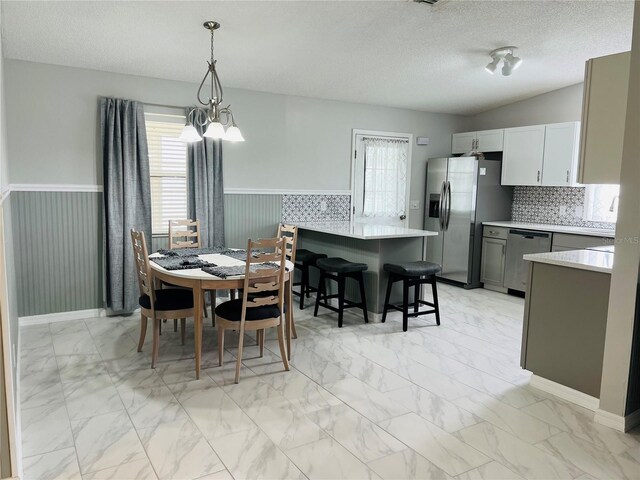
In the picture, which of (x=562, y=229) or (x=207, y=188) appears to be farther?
(x=562, y=229)

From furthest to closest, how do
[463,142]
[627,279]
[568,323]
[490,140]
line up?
[463,142] < [490,140] < [568,323] < [627,279]

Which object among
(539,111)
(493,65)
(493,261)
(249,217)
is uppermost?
(493,65)

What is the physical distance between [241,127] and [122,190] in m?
1.51

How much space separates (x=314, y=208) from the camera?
5.98 meters

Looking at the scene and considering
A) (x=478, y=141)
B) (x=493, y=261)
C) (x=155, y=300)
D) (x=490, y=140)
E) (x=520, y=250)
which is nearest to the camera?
(x=155, y=300)

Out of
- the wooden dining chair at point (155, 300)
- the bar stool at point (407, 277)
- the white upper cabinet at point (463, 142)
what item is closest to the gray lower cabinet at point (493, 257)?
the white upper cabinet at point (463, 142)

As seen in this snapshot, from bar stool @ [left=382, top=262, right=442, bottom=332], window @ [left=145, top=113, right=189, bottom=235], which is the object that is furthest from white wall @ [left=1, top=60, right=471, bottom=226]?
bar stool @ [left=382, top=262, right=442, bottom=332]

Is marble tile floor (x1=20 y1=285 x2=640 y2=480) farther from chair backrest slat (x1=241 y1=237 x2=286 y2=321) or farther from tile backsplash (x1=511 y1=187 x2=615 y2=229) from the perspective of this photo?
tile backsplash (x1=511 y1=187 x2=615 y2=229)

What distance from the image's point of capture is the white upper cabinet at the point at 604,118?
281cm

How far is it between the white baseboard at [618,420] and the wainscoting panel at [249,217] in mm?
3823

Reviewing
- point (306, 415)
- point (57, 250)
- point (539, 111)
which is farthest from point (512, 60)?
point (57, 250)

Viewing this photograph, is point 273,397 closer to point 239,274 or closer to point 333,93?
point 239,274

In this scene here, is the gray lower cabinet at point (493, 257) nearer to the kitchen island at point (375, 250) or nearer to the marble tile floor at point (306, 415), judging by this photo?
the kitchen island at point (375, 250)

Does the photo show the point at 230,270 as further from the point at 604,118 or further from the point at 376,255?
the point at 604,118
